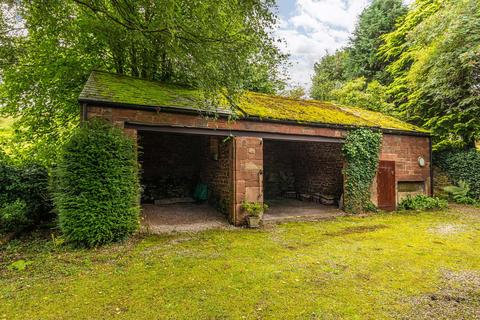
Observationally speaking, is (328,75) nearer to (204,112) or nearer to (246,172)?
(246,172)

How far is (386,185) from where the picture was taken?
9.76 meters

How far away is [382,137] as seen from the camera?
983 centimetres

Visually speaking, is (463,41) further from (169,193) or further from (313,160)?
(169,193)

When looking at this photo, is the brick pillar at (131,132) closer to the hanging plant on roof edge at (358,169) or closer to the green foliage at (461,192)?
the hanging plant on roof edge at (358,169)

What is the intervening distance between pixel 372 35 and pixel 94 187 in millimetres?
21497

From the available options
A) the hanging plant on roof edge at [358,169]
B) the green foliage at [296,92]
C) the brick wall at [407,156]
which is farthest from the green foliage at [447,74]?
the green foliage at [296,92]

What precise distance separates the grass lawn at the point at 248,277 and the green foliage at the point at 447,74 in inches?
303

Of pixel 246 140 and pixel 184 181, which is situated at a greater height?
pixel 246 140

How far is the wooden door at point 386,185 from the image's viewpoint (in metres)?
9.66

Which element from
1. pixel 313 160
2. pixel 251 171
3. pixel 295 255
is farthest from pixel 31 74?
pixel 313 160

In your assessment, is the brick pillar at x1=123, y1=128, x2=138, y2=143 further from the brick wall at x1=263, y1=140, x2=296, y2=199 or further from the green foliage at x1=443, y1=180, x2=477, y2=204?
the green foliage at x1=443, y1=180, x2=477, y2=204

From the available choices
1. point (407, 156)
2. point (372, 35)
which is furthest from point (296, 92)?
point (407, 156)

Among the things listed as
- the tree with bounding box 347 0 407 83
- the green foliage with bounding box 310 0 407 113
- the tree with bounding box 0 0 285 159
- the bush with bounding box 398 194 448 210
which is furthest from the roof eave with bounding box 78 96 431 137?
the tree with bounding box 347 0 407 83

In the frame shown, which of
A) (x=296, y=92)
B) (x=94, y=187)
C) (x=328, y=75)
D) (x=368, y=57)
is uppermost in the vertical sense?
(x=328, y=75)
